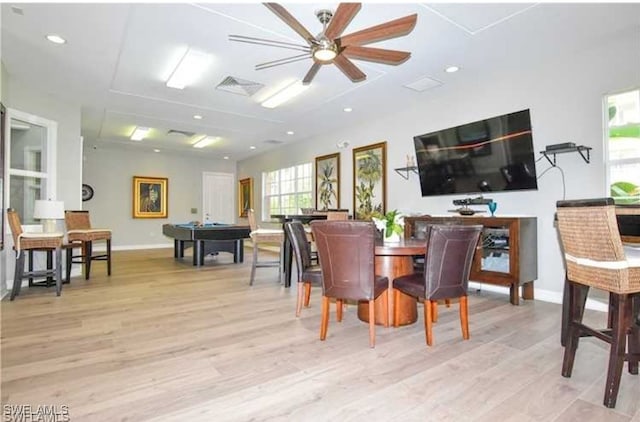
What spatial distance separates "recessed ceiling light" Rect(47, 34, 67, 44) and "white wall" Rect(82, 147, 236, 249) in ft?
18.2

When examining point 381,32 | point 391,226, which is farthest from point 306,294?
point 381,32

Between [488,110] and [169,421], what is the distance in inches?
178

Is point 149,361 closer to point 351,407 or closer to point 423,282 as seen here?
point 351,407

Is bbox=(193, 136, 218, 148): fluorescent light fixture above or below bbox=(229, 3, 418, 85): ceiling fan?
above

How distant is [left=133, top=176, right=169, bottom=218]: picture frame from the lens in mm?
9297

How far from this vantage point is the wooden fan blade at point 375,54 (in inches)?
111

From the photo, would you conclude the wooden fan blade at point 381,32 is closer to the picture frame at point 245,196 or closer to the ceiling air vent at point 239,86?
the ceiling air vent at point 239,86

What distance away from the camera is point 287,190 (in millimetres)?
8641

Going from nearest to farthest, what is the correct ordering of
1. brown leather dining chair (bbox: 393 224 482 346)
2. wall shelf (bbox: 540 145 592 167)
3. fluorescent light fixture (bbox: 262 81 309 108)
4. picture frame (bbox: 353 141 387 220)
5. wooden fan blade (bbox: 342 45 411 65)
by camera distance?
brown leather dining chair (bbox: 393 224 482 346), wooden fan blade (bbox: 342 45 411 65), wall shelf (bbox: 540 145 592 167), fluorescent light fixture (bbox: 262 81 309 108), picture frame (bbox: 353 141 387 220)

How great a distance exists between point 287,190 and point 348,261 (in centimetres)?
637

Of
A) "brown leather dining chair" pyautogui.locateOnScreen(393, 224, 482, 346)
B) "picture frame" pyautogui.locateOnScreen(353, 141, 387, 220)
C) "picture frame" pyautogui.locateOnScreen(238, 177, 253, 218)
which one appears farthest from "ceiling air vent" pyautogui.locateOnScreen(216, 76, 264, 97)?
"picture frame" pyautogui.locateOnScreen(238, 177, 253, 218)

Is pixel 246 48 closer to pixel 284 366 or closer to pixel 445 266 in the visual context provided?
pixel 445 266
